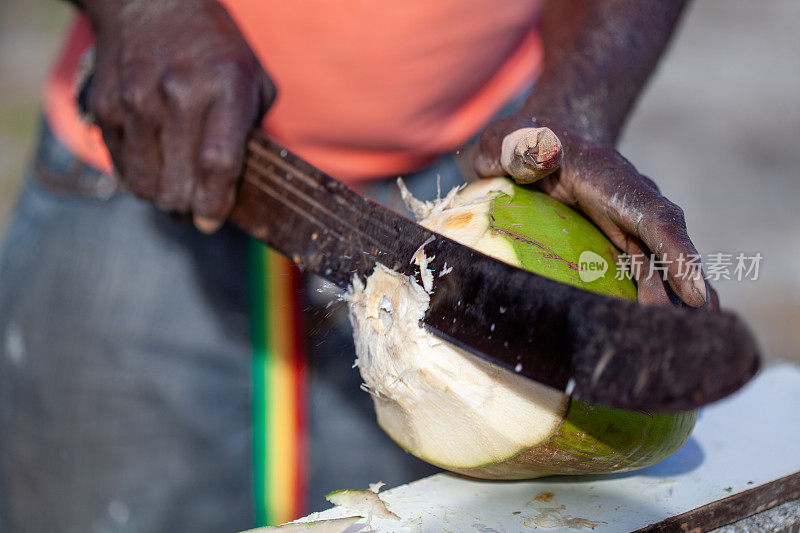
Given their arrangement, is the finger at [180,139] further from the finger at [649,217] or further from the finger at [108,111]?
the finger at [649,217]

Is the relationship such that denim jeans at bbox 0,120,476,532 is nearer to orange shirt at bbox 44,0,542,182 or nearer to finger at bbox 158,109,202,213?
orange shirt at bbox 44,0,542,182

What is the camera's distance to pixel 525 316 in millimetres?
960

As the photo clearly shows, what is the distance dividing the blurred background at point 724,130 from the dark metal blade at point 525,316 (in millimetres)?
2738

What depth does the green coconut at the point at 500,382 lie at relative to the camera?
1.11 metres

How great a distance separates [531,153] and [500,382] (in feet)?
1.20

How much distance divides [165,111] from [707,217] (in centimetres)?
471

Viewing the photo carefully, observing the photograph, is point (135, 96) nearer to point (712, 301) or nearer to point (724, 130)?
point (712, 301)

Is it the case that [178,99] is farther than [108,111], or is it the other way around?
[108,111]

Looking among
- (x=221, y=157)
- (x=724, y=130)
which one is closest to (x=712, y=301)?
(x=221, y=157)

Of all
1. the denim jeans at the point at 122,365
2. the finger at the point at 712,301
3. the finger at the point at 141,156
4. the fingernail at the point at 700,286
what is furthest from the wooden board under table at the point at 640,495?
the finger at the point at 141,156

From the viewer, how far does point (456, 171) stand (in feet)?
6.64

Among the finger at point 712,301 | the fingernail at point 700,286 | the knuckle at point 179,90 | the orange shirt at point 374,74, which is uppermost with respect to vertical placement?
the fingernail at point 700,286

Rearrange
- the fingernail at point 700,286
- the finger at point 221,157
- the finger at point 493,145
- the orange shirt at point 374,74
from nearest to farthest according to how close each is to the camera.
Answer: the fingernail at point 700,286 < the finger at point 493,145 < the finger at point 221,157 < the orange shirt at point 374,74

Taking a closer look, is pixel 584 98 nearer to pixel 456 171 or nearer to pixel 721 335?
pixel 456 171
